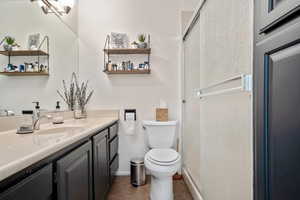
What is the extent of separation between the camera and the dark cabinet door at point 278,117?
52cm

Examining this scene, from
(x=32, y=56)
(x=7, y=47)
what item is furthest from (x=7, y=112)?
(x=32, y=56)

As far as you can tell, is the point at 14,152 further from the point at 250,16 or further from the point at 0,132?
the point at 250,16

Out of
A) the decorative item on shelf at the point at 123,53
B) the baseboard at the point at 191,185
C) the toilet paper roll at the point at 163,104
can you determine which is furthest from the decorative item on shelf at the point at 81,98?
the baseboard at the point at 191,185

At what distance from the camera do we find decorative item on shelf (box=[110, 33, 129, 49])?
2432 millimetres

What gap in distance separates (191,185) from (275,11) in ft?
5.93

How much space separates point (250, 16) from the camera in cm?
82

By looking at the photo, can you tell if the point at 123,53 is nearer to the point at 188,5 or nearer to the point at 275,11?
the point at 188,5

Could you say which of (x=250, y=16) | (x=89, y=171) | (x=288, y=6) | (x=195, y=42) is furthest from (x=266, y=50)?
(x=195, y=42)

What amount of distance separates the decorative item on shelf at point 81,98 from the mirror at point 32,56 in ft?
0.63

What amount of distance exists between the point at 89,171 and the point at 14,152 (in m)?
0.64

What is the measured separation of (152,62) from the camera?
8.12 feet

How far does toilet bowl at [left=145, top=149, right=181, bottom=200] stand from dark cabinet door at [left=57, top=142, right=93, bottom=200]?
24.8 inches

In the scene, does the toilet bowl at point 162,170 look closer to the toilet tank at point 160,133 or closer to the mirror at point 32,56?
the toilet tank at point 160,133

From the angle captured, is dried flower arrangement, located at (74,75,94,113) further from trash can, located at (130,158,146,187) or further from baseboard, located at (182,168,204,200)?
baseboard, located at (182,168,204,200)
